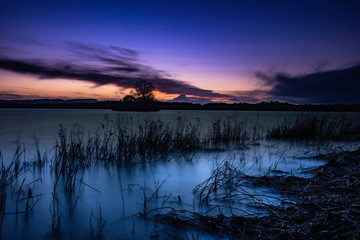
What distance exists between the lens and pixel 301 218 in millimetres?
2027

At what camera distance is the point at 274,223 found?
2016 mm

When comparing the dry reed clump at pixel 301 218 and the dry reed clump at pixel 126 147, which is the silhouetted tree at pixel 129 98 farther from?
the dry reed clump at pixel 301 218

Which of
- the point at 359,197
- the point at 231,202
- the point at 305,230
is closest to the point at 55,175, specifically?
the point at 231,202

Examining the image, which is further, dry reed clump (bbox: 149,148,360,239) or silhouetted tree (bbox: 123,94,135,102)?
silhouetted tree (bbox: 123,94,135,102)

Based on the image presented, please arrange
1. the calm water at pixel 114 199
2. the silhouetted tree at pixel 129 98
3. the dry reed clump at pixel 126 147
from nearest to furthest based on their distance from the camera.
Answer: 1. the calm water at pixel 114 199
2. the dry reed clump at pixel 126 147
3. the silhouetted tree at pixel 129 98

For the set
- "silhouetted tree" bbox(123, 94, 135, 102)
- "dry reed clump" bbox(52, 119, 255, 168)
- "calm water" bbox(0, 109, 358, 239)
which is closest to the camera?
"calm water" bbox(0, 109, 358, 239)

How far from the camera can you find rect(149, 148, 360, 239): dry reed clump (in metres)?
1.77

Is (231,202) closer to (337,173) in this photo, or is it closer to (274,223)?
(274,223)

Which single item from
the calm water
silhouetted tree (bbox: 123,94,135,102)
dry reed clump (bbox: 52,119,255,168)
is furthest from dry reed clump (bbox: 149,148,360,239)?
silhouetted tree (bbox: 123,94,135,102)

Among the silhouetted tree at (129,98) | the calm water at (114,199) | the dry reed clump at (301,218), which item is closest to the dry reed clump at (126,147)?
the calm water at (114,199)

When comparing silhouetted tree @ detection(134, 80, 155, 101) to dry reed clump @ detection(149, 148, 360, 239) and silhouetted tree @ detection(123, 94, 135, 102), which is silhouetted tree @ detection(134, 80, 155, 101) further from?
dry reed clump @ detection(149, 148, 360, 239)

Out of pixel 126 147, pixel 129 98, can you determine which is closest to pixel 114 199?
pixel 126 147

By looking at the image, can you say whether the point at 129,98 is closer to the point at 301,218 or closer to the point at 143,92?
the point at 143,92

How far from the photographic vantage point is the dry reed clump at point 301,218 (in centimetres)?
177
